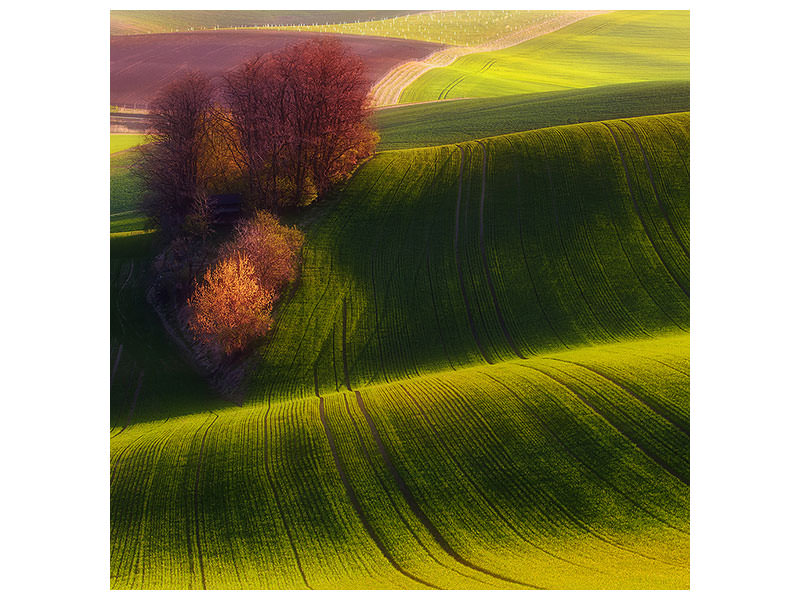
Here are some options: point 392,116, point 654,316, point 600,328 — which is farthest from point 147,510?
point 392,116

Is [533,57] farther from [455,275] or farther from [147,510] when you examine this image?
[147,510]

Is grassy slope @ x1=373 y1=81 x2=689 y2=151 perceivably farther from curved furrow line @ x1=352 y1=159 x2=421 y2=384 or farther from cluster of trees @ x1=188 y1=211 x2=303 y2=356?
cluster of trees @ x1=188 y1=211 x2=303 y2=356

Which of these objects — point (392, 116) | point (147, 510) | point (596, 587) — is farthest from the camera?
point (392, 116)

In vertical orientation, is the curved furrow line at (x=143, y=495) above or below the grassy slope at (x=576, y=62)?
below

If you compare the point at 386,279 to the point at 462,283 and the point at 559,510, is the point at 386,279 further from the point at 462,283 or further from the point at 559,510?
the point at 559,510

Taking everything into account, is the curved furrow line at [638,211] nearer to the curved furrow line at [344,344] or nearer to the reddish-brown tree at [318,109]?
the reddish-brown tree at [318,109]

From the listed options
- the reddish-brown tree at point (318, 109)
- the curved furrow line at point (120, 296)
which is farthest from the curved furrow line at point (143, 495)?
the reddish-brown tree at point (318, 109)
